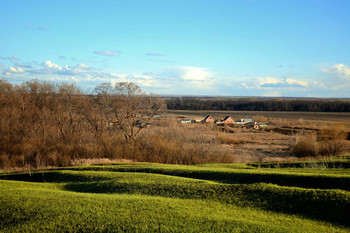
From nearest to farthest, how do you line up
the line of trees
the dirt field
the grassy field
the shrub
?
the grassy field → the line of trees → the shrub → the dirt field

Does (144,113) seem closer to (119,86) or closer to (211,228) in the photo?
(119,86)

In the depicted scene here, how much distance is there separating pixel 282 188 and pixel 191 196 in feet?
8.91

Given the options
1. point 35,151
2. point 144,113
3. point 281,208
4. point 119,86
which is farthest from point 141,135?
point 281,208

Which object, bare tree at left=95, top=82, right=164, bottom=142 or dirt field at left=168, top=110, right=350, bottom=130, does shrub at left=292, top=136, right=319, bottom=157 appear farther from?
dirt field at left=168, top=110, right=350, bottom=130

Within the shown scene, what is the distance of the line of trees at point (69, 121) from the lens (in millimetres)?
21859

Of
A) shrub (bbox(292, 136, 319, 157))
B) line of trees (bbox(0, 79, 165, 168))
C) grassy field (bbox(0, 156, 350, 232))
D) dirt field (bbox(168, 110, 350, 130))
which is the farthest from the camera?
dirt field (bbox(168, 110, 350, 130))

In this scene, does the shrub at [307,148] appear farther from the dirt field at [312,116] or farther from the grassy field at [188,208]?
the dirt field at [312,116]

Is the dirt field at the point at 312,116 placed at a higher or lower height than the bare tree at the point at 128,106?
lower

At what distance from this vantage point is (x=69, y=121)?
2695cm

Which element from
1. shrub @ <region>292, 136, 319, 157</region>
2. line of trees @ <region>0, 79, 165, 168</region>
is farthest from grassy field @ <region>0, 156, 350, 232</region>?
shrub @ <region>292, 136, 319, 157</region>

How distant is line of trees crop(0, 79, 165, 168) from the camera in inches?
861

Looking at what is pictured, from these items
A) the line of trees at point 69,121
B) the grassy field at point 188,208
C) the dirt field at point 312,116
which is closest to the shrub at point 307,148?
the line of trees at point 69,121

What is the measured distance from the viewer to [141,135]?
2431cm

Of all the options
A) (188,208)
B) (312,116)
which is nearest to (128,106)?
(188,208)
